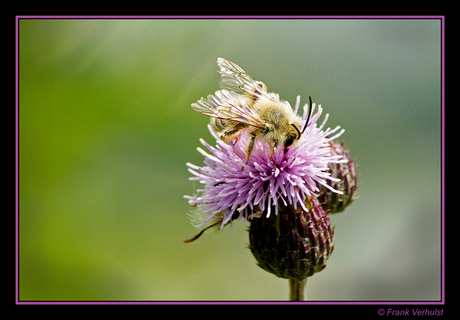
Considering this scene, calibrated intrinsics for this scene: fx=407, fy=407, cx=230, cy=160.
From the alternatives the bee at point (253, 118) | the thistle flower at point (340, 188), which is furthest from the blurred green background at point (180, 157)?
the bee at point (253, 118)

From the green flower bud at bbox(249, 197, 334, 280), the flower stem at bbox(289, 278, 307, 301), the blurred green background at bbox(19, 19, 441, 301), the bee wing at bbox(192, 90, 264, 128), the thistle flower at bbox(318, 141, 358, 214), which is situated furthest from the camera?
the blurred green background at bbox(19, 19, 441, 301)

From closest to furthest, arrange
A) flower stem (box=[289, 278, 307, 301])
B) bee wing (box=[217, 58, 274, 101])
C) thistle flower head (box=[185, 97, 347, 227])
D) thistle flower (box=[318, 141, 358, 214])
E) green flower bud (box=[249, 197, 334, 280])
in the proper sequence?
thistle flower head (box=[185, 97, 347, 227]) < green flower bud (box=[249, 197, 334, 280]) < bee wing (box=[217, 58, 274, 101]) < flower stem (box=[289, 278, 307, 301]) < thistle flower (box=[318, 141, 358, 214])

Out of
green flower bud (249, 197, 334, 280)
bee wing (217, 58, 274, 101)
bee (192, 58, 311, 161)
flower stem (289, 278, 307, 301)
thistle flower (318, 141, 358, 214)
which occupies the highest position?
bee wing (217, 58, 274, 101)

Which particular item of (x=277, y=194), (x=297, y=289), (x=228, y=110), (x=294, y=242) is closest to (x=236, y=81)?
(x=228, y=110)

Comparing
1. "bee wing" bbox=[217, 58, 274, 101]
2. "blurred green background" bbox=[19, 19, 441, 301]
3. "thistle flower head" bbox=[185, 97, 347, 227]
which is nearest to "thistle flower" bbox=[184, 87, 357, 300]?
"thistle flower head" bbox=[185, 97, 347, 227]

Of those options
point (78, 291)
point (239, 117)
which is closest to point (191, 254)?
point (78, 291)

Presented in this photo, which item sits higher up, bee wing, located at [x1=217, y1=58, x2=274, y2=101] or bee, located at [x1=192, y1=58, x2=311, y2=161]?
bee wing, located at [x1=217, y1=58, x2=274, y2=101]

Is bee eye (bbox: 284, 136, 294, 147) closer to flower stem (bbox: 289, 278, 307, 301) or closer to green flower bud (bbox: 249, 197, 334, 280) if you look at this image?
green flower bud (bbox: 249, 197, 334, 280)

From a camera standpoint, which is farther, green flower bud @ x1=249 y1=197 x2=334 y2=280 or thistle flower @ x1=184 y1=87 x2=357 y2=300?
green flower bud @ x1=249 y1=197 x2=334 y2=280
